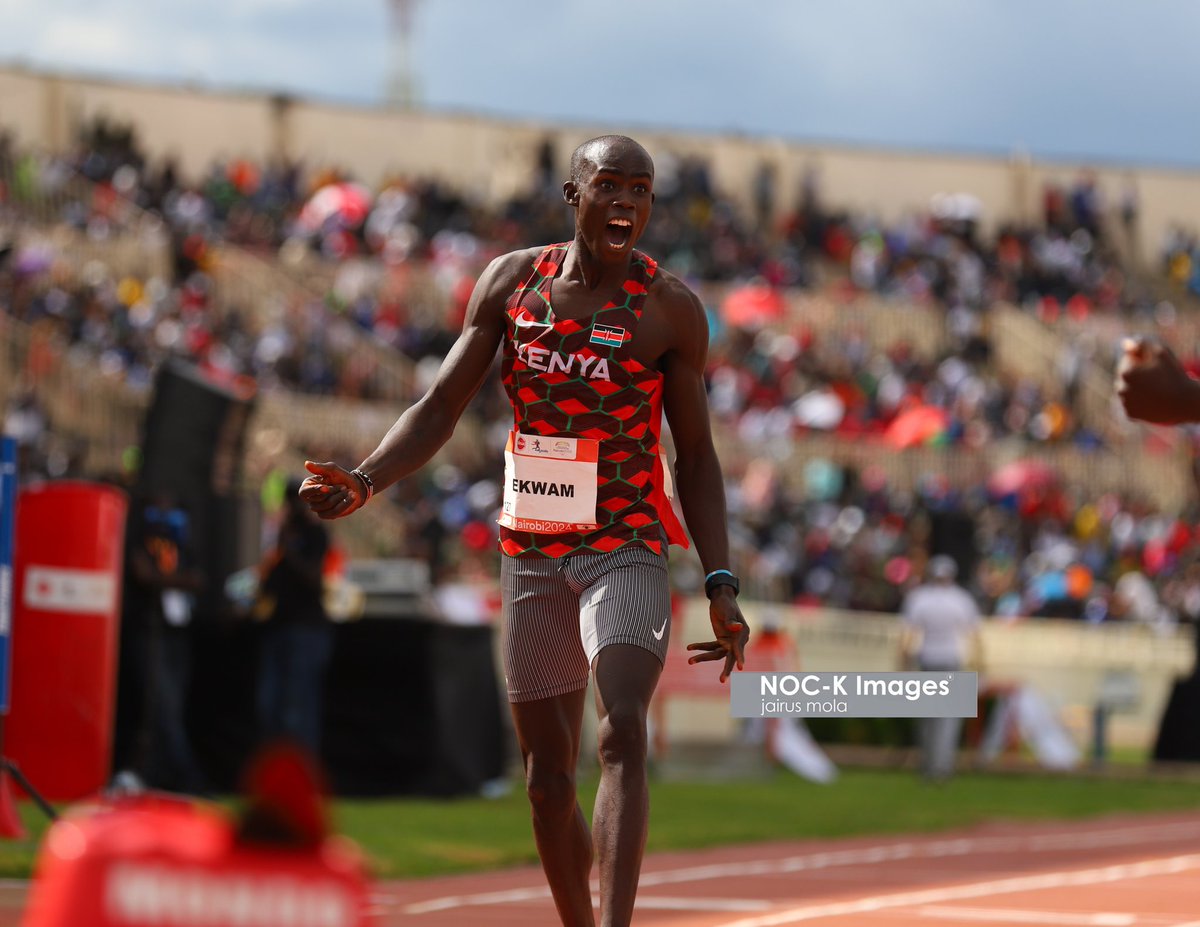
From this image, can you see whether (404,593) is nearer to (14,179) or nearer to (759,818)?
(759,818)

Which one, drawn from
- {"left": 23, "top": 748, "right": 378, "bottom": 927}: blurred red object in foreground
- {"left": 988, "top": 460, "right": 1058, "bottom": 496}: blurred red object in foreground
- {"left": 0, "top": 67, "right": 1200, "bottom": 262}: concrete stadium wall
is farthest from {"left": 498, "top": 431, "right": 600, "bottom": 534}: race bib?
{"left": 0, "top": 67, "right": 1200, "bottom": 262}: concrete stadium wall

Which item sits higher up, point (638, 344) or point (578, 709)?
point (638, 344)

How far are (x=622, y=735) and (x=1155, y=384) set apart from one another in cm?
205

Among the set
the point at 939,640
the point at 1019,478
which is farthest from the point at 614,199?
the point at 1019,478

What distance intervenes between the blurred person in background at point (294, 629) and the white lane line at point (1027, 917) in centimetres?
528

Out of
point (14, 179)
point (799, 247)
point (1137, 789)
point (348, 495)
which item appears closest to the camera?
point (348, 495)

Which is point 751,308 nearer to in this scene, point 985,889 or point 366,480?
point 985,889

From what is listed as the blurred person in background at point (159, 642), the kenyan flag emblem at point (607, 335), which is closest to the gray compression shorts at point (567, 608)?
the kenyan flag emblem at point (607, 335)

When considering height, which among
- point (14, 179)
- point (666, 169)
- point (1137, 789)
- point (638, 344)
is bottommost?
point (1137, 789)

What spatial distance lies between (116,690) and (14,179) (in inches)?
896

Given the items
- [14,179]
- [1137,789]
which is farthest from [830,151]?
[1137,789]

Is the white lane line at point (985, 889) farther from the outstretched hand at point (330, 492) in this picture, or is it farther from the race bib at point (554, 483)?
the outstretched hand at point (330, 492)

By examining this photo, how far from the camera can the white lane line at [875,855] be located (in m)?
9.80

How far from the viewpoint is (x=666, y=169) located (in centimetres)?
4950
